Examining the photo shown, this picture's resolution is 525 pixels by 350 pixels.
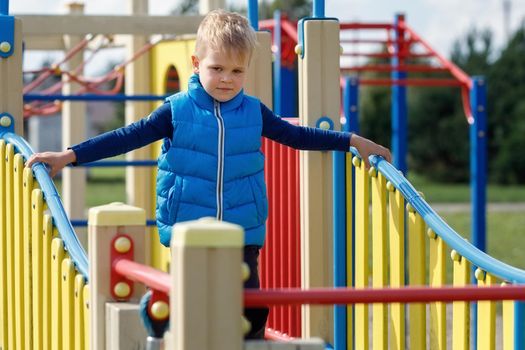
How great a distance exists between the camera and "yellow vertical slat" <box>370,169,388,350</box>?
3.94m

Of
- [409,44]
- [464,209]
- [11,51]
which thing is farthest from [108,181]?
[11,51]

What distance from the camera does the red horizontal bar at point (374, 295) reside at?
228 cm

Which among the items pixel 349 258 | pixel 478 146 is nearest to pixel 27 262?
pixel 349 258

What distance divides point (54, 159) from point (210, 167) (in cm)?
51

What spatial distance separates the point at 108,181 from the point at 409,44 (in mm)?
31146

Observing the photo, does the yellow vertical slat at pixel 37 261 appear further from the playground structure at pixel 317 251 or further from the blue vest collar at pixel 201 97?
the blue vest collar at pixel 201 97

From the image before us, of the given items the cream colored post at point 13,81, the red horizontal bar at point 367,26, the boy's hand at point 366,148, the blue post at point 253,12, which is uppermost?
the red horizontal bar at point 367,26

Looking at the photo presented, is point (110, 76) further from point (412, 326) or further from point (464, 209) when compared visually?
point (464, 209)

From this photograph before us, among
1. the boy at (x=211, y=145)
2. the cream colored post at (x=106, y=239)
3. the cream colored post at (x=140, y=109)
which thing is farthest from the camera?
the cream colored post at (x=140, y=109)

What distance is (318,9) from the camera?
14.9ft

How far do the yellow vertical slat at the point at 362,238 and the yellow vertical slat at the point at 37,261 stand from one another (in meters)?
1.15

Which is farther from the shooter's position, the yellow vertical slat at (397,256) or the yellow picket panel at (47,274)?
the yellow vertical slat at (397,256)

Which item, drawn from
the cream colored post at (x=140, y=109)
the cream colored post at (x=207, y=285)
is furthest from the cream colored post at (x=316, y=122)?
the cream colored post at (x=140, y=109)

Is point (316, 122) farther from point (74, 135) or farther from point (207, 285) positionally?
point (74, 135)
